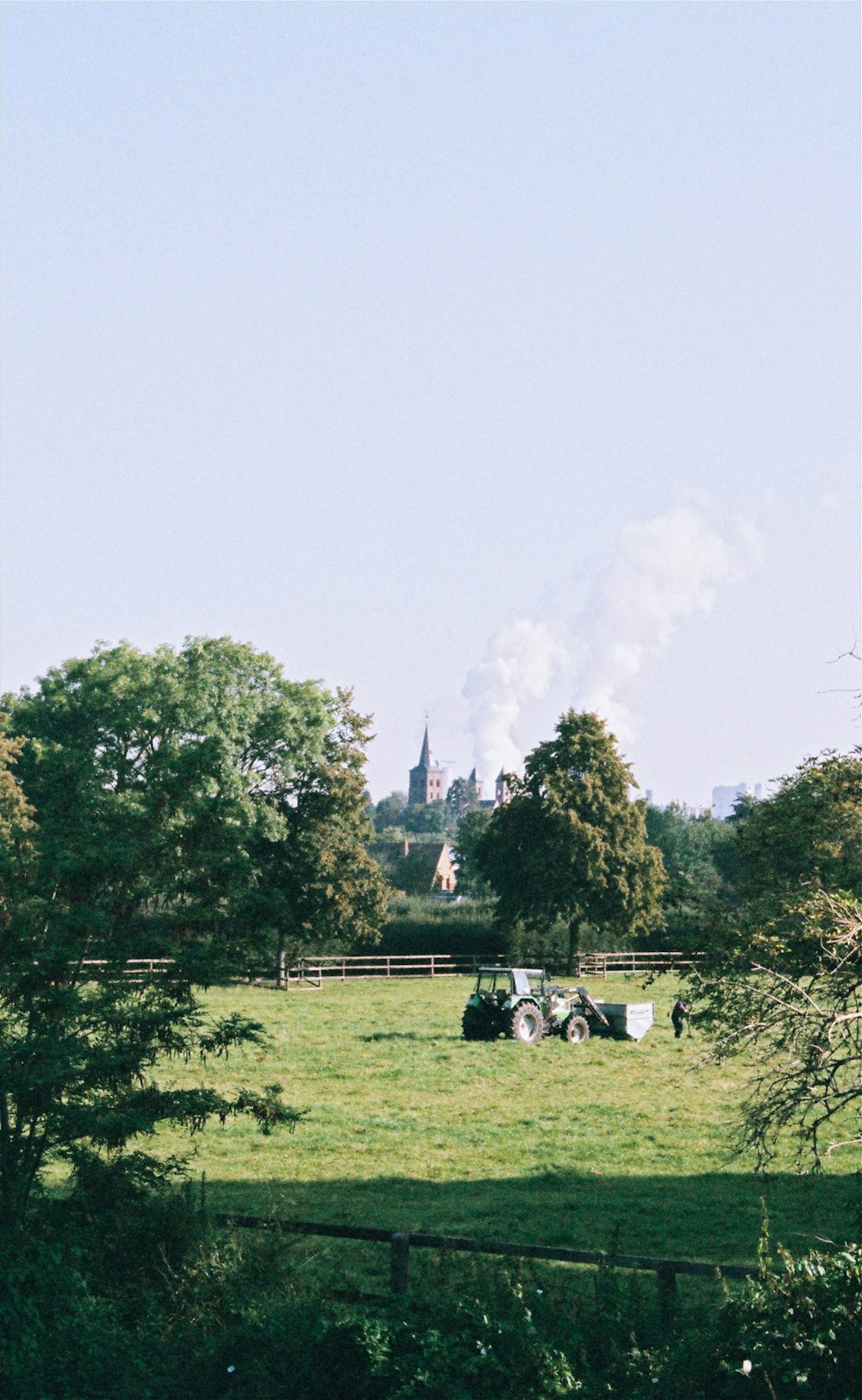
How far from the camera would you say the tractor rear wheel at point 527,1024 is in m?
27.2

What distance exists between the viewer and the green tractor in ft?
89.9

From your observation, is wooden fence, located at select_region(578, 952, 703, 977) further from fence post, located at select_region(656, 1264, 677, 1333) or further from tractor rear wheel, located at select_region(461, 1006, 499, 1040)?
fence post, located at select_region(656, 1264, 677, 1333)

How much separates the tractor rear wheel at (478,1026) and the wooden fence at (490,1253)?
18.0 m

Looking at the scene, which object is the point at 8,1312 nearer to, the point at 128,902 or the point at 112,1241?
the point at 112,1241

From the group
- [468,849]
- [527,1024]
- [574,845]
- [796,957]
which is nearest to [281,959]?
[574,845]

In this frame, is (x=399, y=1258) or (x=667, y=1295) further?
(x=399, y=1258)

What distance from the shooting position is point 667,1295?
317 inches

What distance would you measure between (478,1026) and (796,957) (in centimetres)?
1736

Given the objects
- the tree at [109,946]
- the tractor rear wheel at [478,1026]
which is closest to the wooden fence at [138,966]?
the tree at [109,946]

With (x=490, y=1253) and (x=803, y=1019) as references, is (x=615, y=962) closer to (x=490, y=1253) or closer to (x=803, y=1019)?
(x=803, y=1019)

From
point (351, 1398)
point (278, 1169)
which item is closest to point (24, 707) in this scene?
point (278, 1169)

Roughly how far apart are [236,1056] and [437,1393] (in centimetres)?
1735

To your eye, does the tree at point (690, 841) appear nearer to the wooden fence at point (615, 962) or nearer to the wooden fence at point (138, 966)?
the wooden fence at point (615, 962)

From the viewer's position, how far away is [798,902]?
11109 millimetres
